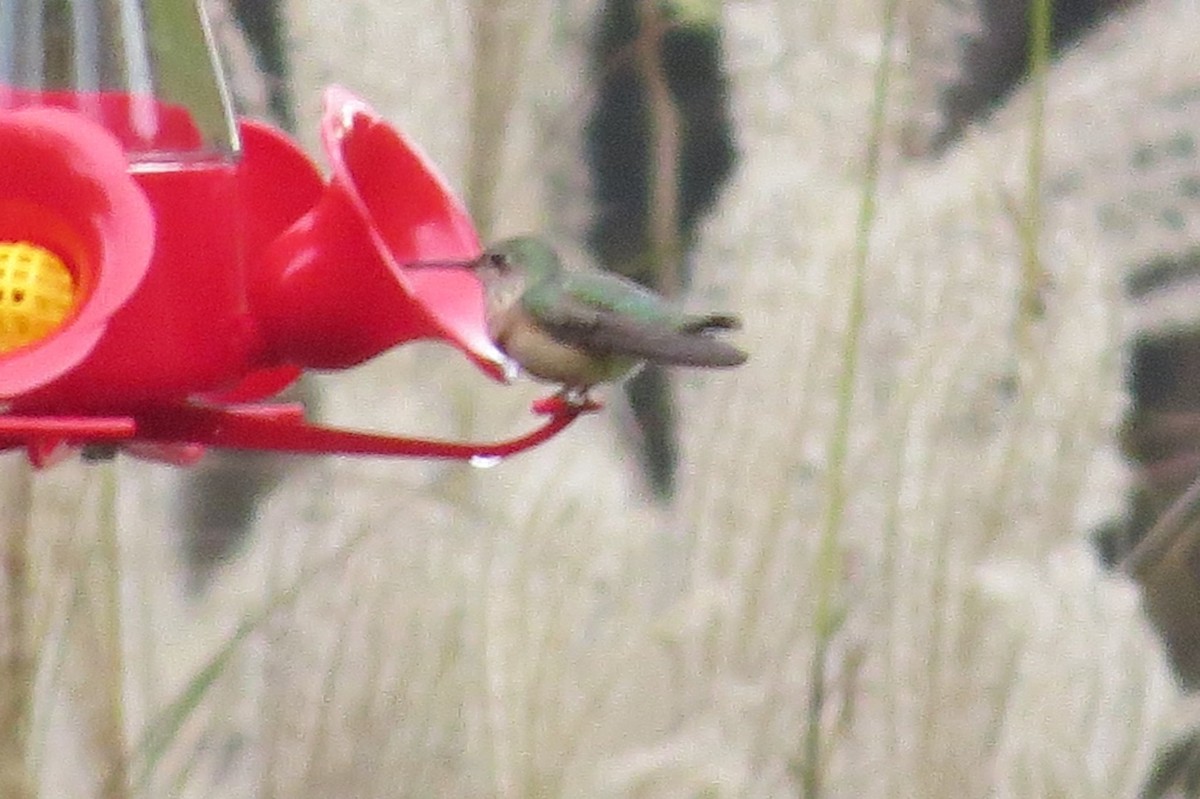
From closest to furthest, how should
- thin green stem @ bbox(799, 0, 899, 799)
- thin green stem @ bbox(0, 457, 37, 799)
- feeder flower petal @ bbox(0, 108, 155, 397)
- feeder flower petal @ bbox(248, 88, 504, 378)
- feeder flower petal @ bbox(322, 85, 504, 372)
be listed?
feeder flower petal @ bbox(0, 108, 155, 397)
feeder flower petal @ bbox(248, 88, 504, 378)
feeder flower petal @ bbox(322, 85, 504, 372)
thin green stem @ bbox(0, 457, 37, 799)
thin green stem @ bbox(799, 0, 899, 799)

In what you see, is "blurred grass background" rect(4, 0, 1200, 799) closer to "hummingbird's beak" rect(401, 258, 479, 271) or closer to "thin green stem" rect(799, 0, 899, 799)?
"thin green stem" rect(799, 0, 899, 799)

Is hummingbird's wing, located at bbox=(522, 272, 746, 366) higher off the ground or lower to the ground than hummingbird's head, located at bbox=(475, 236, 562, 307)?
lower

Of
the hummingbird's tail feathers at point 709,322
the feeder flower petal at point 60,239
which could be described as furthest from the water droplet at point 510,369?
the feeder flower petal at point 60,239

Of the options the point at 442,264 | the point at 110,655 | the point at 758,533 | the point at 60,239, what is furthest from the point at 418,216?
the point at 110,655

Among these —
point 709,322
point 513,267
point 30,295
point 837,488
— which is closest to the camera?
point 30,295

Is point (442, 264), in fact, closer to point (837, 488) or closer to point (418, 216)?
point (418, 216)

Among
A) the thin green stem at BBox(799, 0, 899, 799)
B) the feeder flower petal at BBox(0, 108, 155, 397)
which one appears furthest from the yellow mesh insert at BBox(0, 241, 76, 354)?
the thin green stem at BBox(799, 0, 899, 799)

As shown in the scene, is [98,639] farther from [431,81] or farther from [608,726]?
[431,81]
